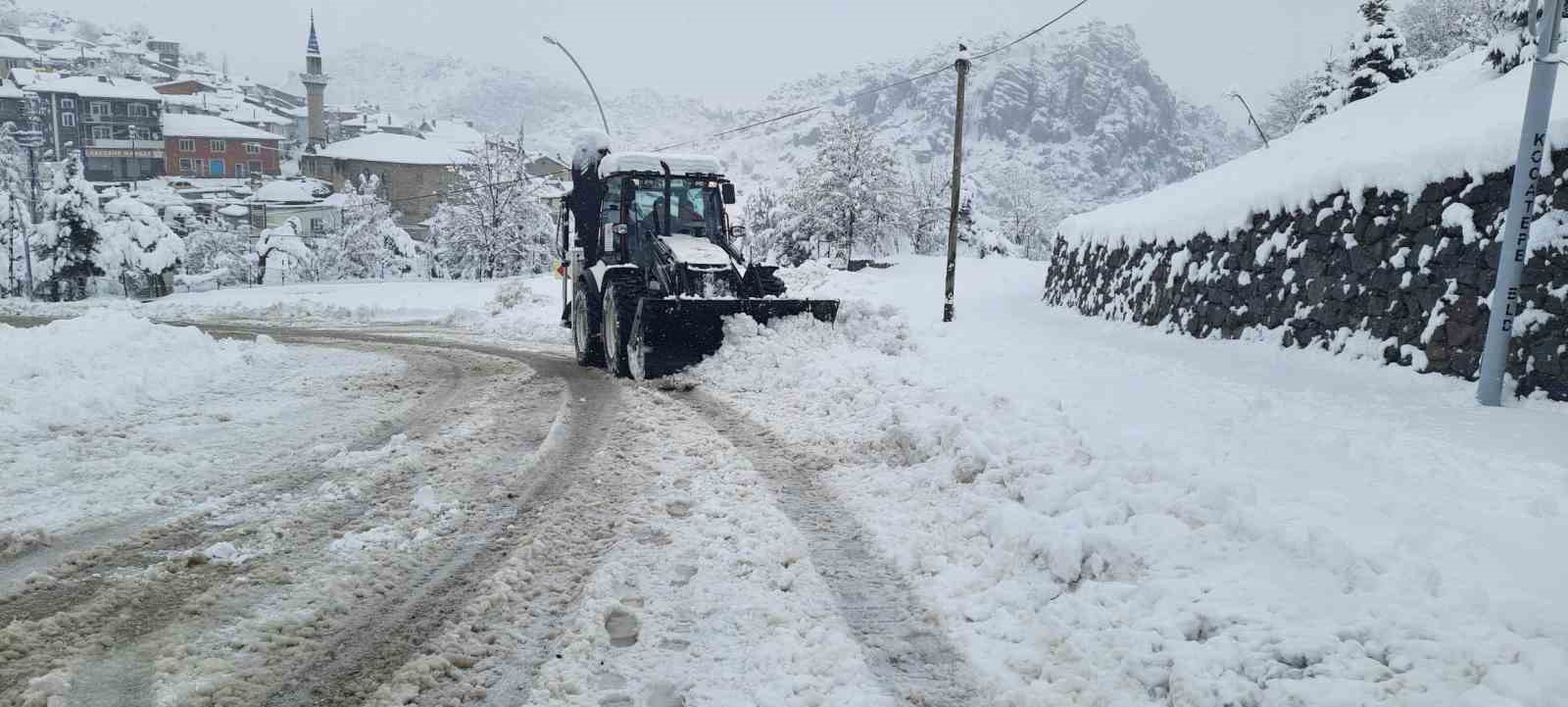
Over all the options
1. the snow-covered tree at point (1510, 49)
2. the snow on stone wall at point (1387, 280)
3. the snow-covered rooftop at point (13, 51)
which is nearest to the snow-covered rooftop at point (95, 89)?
the snow-covered rooftop at point (13, 51)

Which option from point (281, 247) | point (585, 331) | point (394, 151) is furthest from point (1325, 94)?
point (394, 151)

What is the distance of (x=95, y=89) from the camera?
7762 centimetres

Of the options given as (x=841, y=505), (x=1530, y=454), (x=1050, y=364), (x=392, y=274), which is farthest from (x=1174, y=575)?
(x=392, y=274)

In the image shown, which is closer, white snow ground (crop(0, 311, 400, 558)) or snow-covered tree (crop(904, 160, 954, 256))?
white snow ground (crop(0, 311, 400, 558))

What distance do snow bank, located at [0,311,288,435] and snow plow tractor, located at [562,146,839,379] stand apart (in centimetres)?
457

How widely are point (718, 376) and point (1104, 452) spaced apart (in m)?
5.40

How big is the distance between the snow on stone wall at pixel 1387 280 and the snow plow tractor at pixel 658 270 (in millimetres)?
5283

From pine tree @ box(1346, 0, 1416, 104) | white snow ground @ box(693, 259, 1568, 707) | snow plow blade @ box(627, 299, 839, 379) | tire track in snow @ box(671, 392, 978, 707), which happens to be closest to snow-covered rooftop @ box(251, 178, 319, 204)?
snow plow blade @ box(627, 299, 839, 379)

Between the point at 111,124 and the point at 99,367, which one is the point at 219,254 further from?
the point at 99,367

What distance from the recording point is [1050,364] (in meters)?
9.59

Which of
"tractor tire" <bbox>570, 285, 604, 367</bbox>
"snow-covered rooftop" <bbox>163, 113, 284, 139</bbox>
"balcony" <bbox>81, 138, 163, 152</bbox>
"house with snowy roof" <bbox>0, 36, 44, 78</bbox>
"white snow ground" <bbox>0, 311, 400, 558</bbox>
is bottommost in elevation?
"white snow ground" <bbox>0, 311, 400, 558</bbox>

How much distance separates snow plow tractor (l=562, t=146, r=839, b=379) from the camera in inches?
403

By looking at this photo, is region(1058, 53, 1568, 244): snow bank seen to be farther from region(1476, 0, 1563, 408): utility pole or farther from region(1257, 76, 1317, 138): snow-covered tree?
region(1257, 76, 1317, 138): snow-covered tree

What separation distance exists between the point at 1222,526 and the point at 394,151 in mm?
92723
